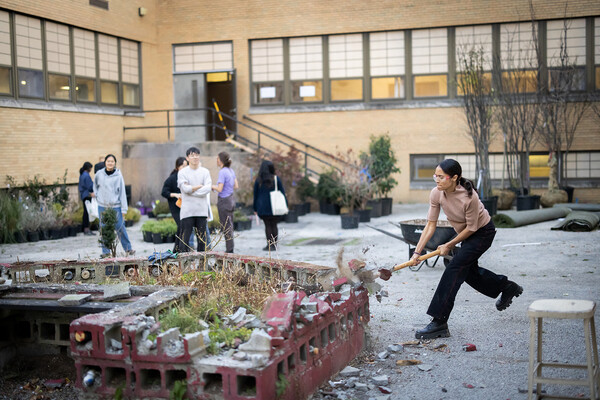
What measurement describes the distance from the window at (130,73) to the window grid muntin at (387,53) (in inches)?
335

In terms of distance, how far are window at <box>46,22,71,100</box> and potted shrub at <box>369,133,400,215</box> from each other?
986cm

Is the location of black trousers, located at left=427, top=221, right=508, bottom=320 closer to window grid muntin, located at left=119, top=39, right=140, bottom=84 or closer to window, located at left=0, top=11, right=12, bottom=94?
window, located at left=0, top=11, right=12, bottom=94

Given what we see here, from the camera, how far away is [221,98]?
2742 centimetres

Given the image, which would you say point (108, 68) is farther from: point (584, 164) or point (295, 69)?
point (584, 164)

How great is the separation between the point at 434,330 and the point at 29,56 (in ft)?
56.5

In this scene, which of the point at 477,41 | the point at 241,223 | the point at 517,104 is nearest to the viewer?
the point at 241,223

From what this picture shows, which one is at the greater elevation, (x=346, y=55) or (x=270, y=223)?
(x=346, y=55)

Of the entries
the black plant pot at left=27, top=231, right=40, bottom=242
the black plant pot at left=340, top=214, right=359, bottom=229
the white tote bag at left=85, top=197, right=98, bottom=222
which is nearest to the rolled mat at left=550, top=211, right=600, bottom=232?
the black plant pot at left=340, top=214, right=359, bottom=229

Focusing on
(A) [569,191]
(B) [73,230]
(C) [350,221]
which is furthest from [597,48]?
(B) [73,230]

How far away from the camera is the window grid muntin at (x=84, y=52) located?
22.2 metres

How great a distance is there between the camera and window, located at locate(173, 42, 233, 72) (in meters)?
25.4

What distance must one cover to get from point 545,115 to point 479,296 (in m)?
13.9

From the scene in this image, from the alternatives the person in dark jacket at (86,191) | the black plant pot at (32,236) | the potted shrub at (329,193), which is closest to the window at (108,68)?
the person in dark jacket at (86,191)

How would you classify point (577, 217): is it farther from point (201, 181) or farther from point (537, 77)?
point (201, 181)
